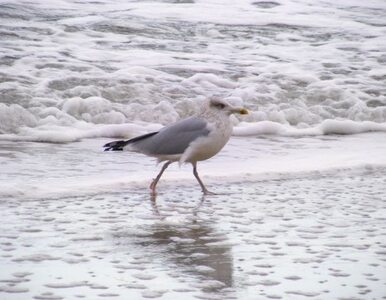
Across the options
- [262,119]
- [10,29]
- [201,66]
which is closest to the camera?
[262,119]

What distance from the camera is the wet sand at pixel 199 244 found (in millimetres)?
3070

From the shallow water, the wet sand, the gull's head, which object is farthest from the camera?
the shallow water

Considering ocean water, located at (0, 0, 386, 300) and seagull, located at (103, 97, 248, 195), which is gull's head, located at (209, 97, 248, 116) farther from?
ocean water, located at (0, 0, 386, 300)

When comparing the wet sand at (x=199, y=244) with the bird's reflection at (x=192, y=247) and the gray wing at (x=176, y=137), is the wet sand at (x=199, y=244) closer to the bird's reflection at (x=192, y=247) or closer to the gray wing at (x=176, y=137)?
the bird's reflection at (x=192, y=247)

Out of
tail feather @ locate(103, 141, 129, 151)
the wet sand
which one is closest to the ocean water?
the wet sand

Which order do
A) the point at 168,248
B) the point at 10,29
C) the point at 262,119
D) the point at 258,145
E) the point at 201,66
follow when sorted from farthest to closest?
the point at 10,29 < the point at 201,66 < the point at 262,119 < the point at 258,145 < the point at 168,248

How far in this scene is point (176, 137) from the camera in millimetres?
5387

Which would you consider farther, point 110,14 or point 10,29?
point 110,14

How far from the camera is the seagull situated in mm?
5305

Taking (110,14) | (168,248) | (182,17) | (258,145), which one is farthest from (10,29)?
(168,248)

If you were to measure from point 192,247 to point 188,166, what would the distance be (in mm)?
2445

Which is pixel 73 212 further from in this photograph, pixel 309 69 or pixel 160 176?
pixel 309 69

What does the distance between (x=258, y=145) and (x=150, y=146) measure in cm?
179

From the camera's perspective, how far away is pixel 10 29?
35.6 feet
